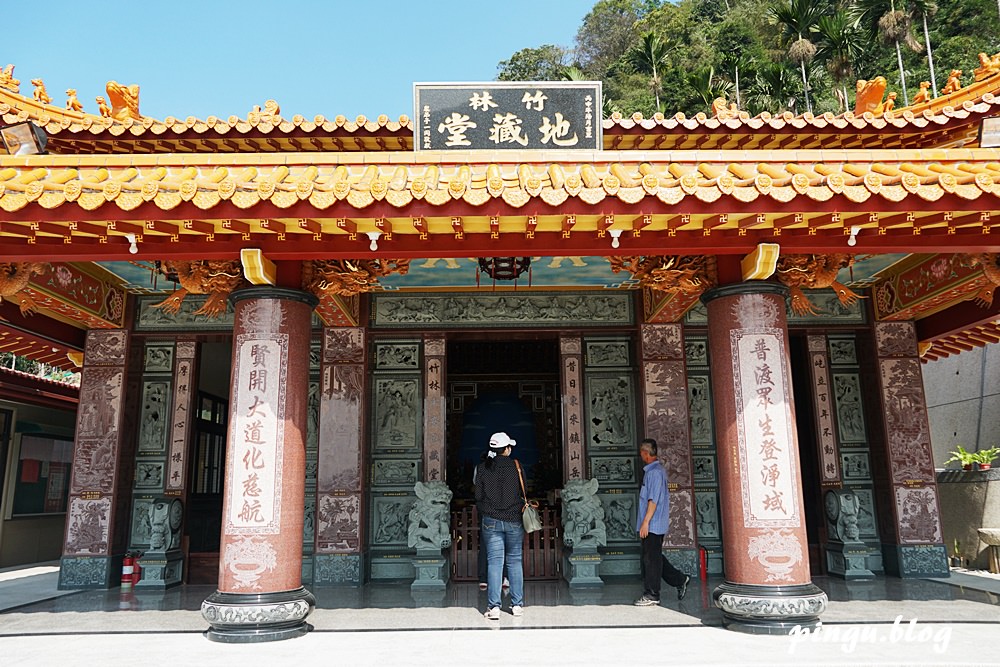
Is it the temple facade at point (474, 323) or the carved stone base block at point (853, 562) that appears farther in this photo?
the carved stone base block at point (853, 562)

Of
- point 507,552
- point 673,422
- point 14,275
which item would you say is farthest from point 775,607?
point 14,275

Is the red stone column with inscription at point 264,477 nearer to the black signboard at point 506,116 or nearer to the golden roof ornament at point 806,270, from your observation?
the black signboard at point 506,116

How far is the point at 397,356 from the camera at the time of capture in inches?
337

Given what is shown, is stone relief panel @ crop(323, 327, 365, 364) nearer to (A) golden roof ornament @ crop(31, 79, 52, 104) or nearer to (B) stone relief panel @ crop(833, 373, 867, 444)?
(A) golden roof ornament @ crop(31, 79, 52, 104)

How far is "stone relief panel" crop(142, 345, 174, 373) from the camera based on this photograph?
28.5 ft

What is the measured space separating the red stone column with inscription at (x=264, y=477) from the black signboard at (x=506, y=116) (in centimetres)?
202

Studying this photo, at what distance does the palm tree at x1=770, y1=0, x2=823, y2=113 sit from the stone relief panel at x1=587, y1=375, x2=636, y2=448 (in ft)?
74.0

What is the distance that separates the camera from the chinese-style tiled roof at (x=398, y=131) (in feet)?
23.1

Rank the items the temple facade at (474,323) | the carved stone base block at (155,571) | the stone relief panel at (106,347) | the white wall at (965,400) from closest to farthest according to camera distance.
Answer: the temple facade at (474,323) < the carved stone base block at (155,571) < the stone relief panel at (106,347) < the white wall at (965,400)

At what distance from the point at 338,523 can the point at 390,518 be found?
2.02 ft

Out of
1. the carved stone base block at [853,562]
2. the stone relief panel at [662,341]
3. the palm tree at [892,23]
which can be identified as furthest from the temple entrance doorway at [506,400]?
the palm tree at [892,23]

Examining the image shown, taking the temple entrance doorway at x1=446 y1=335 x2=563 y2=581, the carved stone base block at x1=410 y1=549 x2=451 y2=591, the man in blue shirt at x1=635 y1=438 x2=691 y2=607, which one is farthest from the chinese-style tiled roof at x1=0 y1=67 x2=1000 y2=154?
the temple entrance doorway at x1=446 y1=335 x2=563 y2=581

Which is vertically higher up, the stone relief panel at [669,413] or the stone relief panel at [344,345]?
the stone relief panel at [344,345]

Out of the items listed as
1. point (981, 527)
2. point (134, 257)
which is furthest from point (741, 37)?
point (134, 257)
